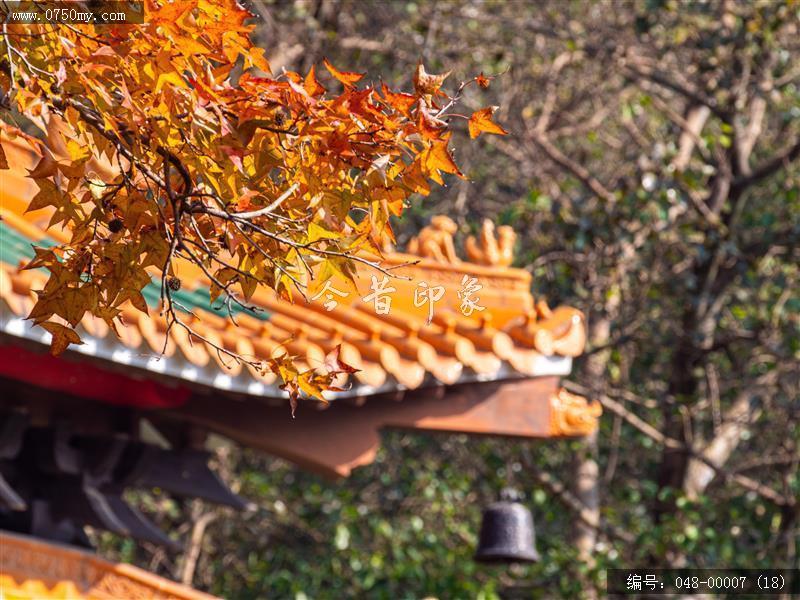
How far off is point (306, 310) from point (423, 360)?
66 cm

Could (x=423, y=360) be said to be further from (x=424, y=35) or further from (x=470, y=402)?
(x=424, y=35)

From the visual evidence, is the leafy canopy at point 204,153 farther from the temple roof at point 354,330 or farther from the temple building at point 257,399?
the temple building at point 257,399

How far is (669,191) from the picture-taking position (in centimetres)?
816

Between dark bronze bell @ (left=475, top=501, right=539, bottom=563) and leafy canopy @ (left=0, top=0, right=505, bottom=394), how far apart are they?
15.9ft

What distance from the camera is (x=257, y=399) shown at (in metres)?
4.77

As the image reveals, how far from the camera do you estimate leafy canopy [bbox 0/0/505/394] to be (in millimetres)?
2078

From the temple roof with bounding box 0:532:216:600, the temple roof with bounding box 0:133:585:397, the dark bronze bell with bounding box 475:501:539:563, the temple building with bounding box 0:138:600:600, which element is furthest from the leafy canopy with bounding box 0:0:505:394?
the dark bronze bell with bounding box 475:501:539:563

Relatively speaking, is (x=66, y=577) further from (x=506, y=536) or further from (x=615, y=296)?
(x=615, y=296)

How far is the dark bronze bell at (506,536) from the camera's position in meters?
6.99

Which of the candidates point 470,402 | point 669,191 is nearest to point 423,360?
point 470,402

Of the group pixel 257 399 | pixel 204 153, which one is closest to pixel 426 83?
pixel 204 153

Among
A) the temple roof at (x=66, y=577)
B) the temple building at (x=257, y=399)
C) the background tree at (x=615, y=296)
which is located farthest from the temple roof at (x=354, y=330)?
the background tree at (x=615, y=296)

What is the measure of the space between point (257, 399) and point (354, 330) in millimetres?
505

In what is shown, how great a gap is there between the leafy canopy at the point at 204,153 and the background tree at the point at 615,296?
5.61 metres
